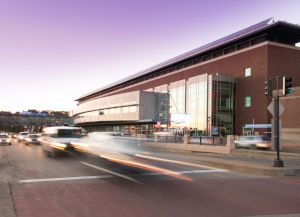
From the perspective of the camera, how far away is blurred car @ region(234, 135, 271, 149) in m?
33.1

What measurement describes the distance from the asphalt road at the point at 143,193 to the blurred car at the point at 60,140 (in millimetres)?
6453

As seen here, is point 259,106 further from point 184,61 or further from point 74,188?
point 74,188

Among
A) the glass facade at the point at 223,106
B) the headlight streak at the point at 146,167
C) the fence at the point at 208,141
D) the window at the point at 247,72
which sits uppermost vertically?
the window at the point at 247,72

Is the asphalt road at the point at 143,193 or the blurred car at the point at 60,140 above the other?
the blurred car at the point at 60,140

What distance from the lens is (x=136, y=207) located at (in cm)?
854

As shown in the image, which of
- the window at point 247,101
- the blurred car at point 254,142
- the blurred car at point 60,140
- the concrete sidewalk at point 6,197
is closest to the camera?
the concrete sidewalk at point 6,197

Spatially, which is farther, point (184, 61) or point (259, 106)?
point (184, 61)

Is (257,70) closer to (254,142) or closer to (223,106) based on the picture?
(223,106)

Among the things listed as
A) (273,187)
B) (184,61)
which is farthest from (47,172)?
(184,61)

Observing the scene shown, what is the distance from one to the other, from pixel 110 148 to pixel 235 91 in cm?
5313

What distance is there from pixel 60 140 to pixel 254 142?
1917 centimetres

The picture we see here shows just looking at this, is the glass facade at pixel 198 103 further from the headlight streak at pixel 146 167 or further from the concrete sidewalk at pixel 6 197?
the concrete sidewalk at pixel 6 197

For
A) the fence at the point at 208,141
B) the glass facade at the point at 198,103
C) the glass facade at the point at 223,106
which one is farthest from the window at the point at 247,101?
the fence at the point at 208,141

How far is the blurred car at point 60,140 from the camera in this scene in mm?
22391
